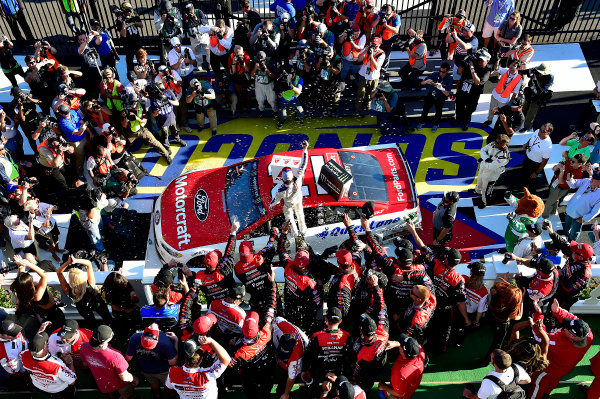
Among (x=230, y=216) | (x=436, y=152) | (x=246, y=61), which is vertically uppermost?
(x=246, y=61)

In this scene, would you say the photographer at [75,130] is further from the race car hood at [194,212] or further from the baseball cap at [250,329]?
the baseball cap at [250,329]

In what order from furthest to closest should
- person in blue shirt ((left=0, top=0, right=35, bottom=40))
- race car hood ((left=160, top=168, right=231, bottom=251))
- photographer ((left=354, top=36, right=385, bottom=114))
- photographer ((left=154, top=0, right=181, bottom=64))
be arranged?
person in blue shirt ((left=0, top=0, right=35, bottom=40)) < photographer ((left=154, top=0, right=181, bottom=64)) < photographer ((left=354, top=36, right=385, bottom=114)) < race car hood ((left=160, top=168, right=231, bottom=251))

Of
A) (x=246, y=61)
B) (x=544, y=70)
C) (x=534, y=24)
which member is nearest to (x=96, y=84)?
(x=246, y=61)

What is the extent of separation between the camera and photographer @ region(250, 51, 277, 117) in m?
10.6

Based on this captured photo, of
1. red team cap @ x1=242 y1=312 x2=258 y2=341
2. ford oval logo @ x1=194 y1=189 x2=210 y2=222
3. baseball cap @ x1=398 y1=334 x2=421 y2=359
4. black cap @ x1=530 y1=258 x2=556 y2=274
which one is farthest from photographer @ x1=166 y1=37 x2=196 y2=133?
black cap @ x1=530 y1=258 x2=556 y2=274

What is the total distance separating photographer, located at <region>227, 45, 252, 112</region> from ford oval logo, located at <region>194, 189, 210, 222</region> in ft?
11.4

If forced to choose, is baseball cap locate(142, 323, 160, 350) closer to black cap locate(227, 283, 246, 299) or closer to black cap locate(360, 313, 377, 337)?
black cap locate(227, 283, 246, 299)

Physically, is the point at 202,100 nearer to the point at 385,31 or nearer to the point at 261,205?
the point at 261,205

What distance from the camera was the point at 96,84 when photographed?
39.1 ft

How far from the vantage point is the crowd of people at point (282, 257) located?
5.68 meters

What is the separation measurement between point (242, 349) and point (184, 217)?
2.98 m

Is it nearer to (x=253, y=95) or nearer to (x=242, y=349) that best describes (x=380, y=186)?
(x=242, y=349)

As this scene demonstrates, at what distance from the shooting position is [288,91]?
10.6 m

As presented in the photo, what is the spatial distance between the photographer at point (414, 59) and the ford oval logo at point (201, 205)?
5.49 metres
